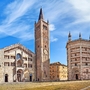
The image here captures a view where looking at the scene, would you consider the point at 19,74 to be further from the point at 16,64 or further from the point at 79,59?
the point at 79,59

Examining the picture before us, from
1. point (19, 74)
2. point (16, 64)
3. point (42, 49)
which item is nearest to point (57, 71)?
point (42, 49)

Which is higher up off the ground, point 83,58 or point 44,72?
point 83,58

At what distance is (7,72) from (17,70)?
389 centimetres

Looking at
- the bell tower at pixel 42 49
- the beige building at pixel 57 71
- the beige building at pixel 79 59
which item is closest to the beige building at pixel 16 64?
the bell tower at pixel 42 49

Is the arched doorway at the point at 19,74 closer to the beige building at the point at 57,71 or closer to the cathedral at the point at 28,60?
the cathedral at the point at 28,60

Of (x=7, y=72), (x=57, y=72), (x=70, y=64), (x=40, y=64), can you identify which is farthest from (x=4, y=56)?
(x=57, y=72)

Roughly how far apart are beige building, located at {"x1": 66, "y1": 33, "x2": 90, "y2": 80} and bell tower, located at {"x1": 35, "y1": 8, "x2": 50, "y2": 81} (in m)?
9.39

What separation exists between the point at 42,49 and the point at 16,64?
11647 millimetres

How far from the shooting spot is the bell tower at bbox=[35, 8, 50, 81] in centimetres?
6781

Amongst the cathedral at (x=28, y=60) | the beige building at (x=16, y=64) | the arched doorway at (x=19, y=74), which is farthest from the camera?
the arched doorway at (x=19, y=74)

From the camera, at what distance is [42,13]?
256 ft

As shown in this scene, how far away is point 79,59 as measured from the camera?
217 ft

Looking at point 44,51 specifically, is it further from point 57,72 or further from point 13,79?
point 57,72

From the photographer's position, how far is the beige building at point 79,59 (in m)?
65.3
